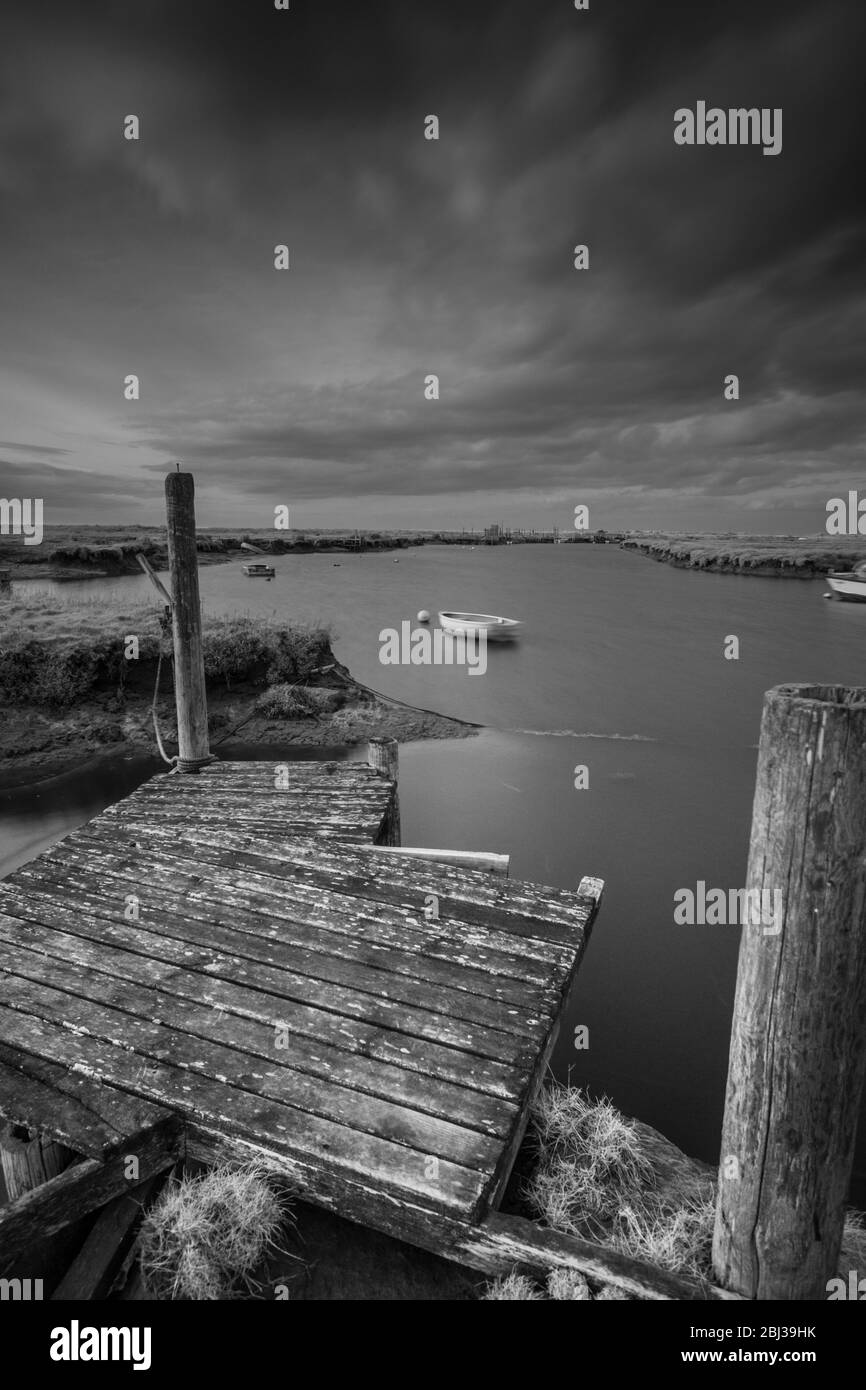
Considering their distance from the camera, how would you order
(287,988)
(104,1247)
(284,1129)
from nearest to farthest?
(104,1247), (284,1129), (287,988)

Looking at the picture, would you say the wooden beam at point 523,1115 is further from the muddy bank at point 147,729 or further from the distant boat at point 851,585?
the distant boat at point 851,585

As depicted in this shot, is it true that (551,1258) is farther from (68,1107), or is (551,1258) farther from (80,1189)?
(68,1107)

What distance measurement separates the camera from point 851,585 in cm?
4584

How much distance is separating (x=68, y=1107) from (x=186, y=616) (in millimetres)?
5629

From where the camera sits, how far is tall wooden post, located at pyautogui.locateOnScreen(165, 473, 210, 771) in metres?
7.82

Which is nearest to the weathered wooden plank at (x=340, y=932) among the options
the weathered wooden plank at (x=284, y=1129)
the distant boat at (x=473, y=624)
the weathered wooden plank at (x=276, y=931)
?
the weathered wooden plank at (x=276, y=931)

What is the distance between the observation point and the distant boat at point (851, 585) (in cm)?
4494

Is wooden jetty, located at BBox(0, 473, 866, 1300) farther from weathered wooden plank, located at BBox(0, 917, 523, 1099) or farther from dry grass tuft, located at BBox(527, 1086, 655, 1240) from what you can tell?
dry grass tuft, located at BBox(527, 1086, 655, 1240)

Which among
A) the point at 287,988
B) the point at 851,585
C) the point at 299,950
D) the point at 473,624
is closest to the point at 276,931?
the point at 299,950

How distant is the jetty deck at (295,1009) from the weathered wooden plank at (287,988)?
0.01 m

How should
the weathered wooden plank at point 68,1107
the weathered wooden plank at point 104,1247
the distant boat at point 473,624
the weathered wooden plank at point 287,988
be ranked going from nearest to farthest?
the weathered wooden plank at point 104,1247, the weathered wooden plank at point 68,1107, the weathered wooden plank at point 287,988, the distant boat at point 473,624

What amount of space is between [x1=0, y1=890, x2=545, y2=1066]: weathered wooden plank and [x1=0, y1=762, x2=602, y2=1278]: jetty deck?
0.05 ft
